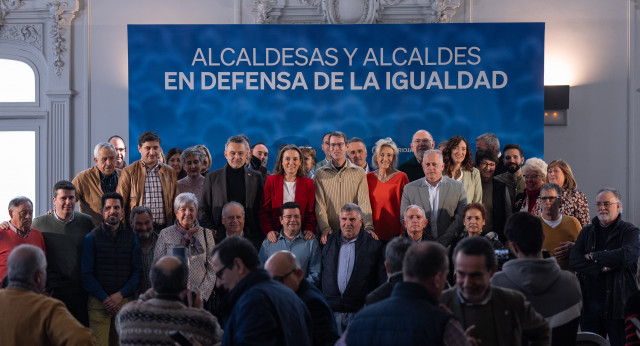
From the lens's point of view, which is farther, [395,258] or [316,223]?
[316,223]

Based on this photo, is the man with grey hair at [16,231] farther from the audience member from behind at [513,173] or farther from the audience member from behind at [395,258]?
the audience member from behind at [513,173]

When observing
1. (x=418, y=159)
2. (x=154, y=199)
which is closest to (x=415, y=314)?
(x=154, y=199)

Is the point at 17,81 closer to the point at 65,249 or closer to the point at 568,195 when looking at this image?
the point at 65,249

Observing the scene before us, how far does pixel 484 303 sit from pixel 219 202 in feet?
12.4

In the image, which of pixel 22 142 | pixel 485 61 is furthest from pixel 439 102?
pixel 22 142

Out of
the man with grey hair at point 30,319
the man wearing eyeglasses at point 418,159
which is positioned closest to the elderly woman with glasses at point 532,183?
the man wearing eyeglasses at point 418,159

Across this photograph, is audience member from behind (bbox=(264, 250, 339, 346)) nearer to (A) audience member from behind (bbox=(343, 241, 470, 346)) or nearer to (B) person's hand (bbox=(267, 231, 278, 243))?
(A) audience member from behind (bbox=(343, 241, 470, 346))

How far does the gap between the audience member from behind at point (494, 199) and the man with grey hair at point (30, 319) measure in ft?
13.1

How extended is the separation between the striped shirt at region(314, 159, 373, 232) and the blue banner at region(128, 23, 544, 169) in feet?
6.96

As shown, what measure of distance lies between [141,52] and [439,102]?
337 cm

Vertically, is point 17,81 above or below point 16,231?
above

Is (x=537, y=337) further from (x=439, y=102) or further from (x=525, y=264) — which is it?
(x=439, y=102)

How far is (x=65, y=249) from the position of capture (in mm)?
6191

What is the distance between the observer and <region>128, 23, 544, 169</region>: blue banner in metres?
8.73
